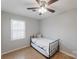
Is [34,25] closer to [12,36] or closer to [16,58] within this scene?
[12,36]

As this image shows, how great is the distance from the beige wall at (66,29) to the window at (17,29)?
2.01 m

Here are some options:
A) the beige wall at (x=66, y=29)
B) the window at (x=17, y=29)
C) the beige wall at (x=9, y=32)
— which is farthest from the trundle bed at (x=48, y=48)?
the window at (x=17, y=29)

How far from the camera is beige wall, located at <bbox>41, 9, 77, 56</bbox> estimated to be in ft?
9.83

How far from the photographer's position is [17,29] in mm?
4094

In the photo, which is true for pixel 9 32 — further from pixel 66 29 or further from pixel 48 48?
pixel 66 29

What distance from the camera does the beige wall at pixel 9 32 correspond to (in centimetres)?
336

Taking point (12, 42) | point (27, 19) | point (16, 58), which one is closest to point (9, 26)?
point (12, 42)

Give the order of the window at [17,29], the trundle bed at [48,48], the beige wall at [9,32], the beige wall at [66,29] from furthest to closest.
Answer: the window at [17,29] → the beige wall at [9,32] → the beige wall at [66,29] → the trundle bed at [48,48]

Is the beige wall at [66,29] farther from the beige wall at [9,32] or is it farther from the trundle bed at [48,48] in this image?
the beige wall at [9,32]

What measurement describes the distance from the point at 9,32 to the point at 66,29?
3348 millimetres

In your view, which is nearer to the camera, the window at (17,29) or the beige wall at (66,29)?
the beige wall at (66,29)

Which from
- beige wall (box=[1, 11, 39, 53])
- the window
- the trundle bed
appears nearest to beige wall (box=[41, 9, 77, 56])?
the trundle bed

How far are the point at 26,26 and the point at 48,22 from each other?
68.1 inches

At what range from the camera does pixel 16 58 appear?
295 cm
